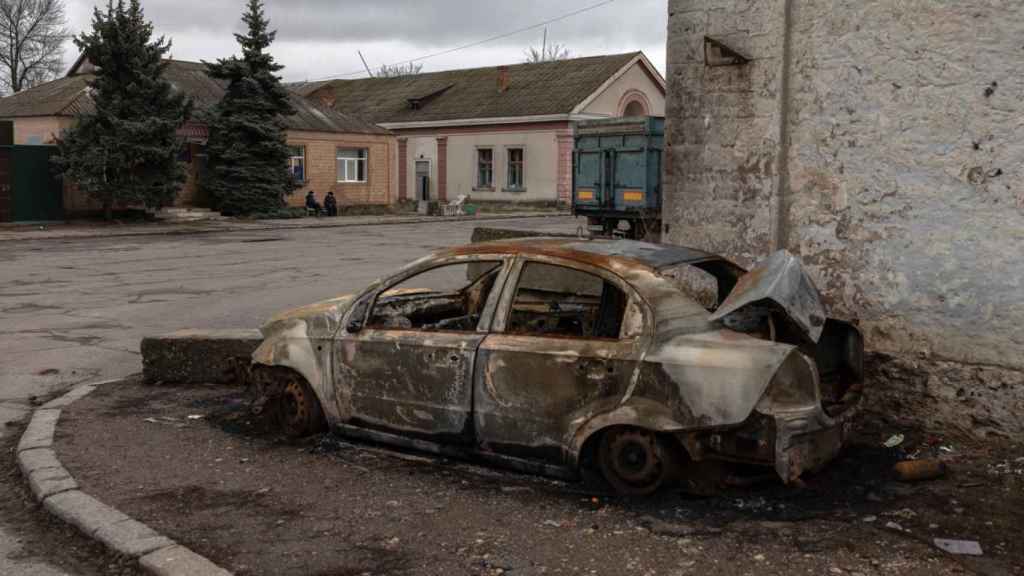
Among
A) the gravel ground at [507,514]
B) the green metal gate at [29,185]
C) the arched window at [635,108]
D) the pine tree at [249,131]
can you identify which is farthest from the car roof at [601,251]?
the arched window at [635,108]

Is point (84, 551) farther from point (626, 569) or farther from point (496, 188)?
point (496, 188)

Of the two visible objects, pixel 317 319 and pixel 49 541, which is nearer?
pixel 49 541

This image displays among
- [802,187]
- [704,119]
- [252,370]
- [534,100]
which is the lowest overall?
[252,370]

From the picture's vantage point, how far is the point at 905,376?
6.28 meters

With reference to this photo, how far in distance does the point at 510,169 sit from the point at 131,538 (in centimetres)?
4201

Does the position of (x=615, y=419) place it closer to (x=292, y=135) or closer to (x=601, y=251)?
(x=601, y=251)

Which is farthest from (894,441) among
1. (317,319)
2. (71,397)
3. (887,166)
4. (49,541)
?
(71,397)

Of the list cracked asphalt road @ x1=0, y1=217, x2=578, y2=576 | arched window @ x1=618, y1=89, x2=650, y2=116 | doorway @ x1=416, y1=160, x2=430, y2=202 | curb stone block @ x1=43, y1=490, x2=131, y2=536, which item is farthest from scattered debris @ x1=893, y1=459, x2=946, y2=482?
doorway @ x1=416, y1=160, x2=430, y2=202

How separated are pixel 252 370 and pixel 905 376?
4355mm

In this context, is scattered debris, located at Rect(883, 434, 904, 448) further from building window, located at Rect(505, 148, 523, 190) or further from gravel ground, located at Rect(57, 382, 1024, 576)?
building window, located at Rect(505, 148, 523, 190)

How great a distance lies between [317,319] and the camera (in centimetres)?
612

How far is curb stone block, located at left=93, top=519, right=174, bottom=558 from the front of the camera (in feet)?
14.4

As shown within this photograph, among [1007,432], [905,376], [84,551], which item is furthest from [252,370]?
[1007,432]

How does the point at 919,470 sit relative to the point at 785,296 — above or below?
below
